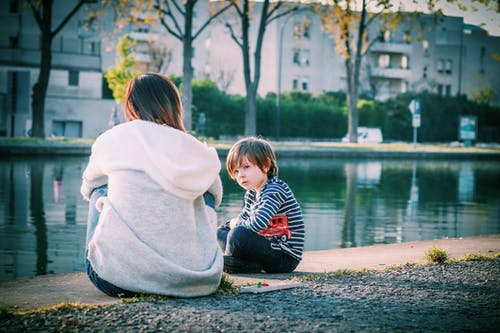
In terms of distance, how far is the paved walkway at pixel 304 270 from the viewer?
4.61 meters

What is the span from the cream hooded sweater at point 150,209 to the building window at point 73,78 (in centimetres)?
4892

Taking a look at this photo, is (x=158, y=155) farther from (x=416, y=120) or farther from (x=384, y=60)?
(x=384, y=60)

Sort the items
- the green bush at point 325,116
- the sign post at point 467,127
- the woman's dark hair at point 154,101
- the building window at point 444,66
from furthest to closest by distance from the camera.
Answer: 1. the building window at point 444,66
2. the green bush at point 325,116
3. the sign post at point 467,127
4. the woman's dark hair at point 154,101

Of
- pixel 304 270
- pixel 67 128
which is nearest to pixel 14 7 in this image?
pixel 67 128

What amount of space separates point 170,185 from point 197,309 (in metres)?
0.72

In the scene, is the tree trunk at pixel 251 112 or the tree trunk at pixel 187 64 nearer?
the tree trunk at pixel 187 64

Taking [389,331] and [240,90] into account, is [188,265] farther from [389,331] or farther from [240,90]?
[240,90]

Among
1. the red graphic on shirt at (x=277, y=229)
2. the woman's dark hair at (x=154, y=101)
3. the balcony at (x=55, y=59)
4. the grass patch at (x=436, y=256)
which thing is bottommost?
the grass patch at (x=436, y=256)

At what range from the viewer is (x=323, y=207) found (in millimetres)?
13156

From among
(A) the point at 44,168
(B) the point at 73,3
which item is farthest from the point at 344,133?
(A) the point at 44,168

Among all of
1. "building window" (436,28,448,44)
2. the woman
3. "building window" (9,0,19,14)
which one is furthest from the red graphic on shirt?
"building window" (436,28,448,44)

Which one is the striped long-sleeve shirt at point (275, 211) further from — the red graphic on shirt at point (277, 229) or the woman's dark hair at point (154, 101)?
the woman's dark hair at point (154, 101)

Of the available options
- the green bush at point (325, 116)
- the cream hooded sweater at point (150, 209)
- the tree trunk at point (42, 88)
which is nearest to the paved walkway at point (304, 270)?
the cream hooded sweater at point (150, 209)

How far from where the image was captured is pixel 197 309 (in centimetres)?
396
